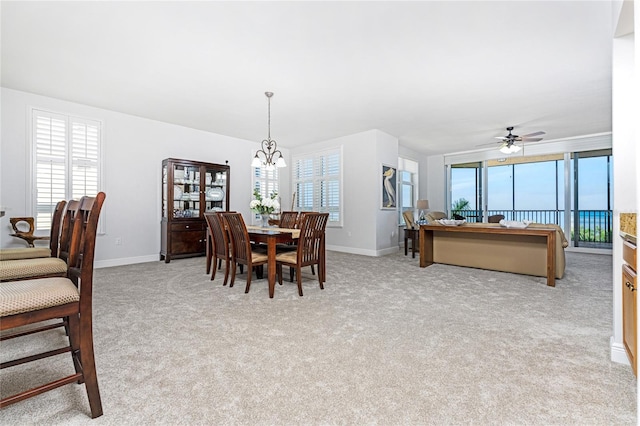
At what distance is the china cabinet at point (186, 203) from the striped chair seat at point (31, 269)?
10.5 feet

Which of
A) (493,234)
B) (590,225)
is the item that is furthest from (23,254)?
(590,225)

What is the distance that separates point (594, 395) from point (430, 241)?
3561mm

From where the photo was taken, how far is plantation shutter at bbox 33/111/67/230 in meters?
4.16

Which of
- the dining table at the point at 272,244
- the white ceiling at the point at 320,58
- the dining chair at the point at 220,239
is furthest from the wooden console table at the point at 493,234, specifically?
the dining chair at the point at 220,239

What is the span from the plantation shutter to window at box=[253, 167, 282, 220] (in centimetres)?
335

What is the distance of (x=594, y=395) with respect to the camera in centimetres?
148

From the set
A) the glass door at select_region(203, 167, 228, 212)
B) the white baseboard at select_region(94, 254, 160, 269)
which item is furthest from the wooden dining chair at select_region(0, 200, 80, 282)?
the glass door at select_region(203, 167, 228, 212)

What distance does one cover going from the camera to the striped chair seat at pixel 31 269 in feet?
5.83

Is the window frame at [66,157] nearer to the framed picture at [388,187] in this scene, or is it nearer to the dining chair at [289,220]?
the dining chair at [289,220]

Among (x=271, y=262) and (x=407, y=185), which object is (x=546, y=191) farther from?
(x=271, y=262)

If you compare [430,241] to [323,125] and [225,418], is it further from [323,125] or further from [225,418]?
[225,418]

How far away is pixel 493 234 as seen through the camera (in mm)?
4410

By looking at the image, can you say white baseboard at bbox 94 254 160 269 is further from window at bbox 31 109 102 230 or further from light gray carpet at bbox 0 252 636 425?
light gray carpet at bbox 0 252 636 425

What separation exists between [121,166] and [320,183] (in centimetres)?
384
